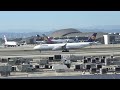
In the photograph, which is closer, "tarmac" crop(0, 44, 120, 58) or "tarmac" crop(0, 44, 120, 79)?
"tarmac" crop(0, 44, 120, 79)

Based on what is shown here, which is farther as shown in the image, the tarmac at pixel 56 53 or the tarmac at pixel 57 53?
the tarmac at pixel 56 53
